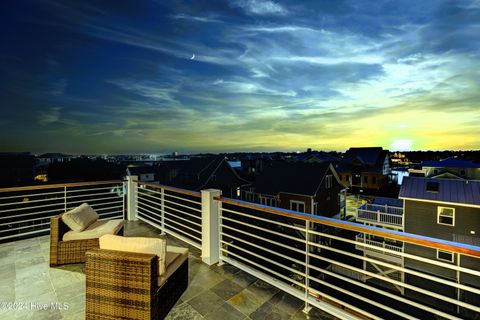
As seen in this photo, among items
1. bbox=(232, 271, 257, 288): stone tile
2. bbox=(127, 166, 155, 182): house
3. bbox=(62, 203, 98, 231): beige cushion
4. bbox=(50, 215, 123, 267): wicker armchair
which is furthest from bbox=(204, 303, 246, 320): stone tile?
bbox=(127, 166, 155, 182): house

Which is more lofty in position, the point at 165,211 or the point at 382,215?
the point at 165,211

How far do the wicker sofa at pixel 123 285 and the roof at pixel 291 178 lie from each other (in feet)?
45.8

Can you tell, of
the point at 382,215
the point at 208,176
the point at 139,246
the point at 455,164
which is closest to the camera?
the point at 139,246

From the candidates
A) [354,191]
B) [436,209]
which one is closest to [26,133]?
[436,209]

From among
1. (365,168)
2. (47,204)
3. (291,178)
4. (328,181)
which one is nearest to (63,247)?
(47,204)

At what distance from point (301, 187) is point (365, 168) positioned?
672 inches

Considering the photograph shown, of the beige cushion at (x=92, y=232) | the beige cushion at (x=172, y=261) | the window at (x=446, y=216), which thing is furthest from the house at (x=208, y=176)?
the beige cushion at (x=172, y=261)

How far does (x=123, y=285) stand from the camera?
192 centimetres

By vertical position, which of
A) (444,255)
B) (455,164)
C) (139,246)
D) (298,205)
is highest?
(455,164)

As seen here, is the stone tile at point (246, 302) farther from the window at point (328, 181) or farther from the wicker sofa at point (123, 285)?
the window at point (328, 181)

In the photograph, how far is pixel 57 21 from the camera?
286 inches

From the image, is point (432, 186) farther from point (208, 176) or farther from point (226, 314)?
point (208, 176)

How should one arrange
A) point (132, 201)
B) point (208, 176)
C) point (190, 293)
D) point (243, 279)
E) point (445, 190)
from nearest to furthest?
point (190, 293) → point (243, 279) → point (132, 201) → point (445, 190) → point (208, 176)

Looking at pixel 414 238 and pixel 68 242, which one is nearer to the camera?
pixel 414 238
